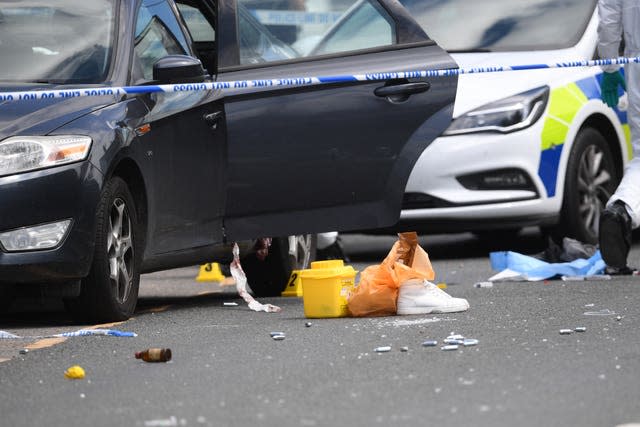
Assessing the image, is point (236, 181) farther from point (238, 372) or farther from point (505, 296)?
point (238, 372)

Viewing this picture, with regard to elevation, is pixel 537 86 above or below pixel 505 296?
above

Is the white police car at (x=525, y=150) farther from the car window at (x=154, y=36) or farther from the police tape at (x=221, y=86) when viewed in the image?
the car window at (x=154, y=36)

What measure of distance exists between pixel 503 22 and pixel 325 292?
196 inches

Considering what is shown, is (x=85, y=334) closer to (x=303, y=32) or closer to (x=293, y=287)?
(x=293, y=287)

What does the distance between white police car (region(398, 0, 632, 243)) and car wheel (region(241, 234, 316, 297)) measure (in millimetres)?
1751

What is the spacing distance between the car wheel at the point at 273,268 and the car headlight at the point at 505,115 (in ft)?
6.37

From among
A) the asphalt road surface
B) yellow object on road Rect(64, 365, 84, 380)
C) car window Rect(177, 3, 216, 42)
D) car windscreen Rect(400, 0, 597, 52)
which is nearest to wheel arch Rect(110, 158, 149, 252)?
the asphalt road surface

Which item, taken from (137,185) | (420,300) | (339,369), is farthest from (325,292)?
(339,369)

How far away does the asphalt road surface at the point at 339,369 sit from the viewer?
16.3 ft

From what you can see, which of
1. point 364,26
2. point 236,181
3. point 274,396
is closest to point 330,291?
point 236,181

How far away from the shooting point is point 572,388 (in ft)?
17.5

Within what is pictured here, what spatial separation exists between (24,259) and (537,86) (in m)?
4.92

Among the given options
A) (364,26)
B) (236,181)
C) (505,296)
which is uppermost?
(364,26)

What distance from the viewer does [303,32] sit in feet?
30.8
